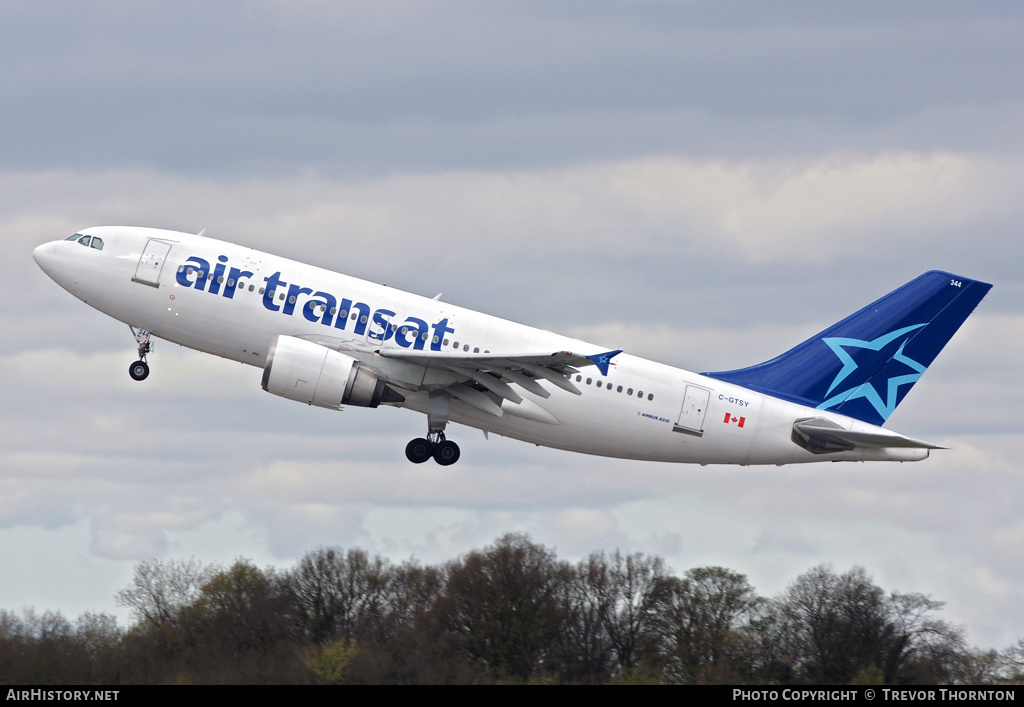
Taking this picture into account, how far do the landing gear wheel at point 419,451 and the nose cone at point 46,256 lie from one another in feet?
45.4

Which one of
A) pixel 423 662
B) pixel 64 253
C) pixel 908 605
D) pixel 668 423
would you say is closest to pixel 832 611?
pixel 908 605

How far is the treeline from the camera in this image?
59.6 meters

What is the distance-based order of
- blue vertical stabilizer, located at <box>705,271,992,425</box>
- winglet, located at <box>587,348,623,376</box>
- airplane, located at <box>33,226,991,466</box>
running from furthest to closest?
blue vertical stabilizer, located at <box>705,271,992,425</box> → airplane, located at <box>33,226,991,466</box> → winglet, located at <box>587,348,623,376</box>

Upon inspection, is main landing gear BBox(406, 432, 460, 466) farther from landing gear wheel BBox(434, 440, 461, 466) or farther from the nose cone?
the nose cone

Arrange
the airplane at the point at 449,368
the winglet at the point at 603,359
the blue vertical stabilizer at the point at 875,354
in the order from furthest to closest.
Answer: the blue vertical stabilizer at the point at 875,354
the airplane at the point at 449,368
the winglet at the point at 603,359

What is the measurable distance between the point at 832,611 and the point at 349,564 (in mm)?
19386

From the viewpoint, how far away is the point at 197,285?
55812 millimetres

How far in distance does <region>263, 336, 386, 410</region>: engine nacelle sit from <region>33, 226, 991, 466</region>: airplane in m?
0.05

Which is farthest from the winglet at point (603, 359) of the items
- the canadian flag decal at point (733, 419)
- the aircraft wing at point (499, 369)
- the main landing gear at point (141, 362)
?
the main landing gear at point (141, 362)

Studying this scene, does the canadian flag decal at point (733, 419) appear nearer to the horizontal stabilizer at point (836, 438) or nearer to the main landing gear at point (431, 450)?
the horizontal stabilizer at point (836, 438)

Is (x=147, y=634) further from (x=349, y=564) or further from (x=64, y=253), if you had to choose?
(x=64, y=253)

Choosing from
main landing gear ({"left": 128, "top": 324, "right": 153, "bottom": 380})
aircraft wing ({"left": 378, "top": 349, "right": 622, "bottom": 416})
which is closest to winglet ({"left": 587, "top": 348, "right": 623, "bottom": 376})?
aircraft wing ({"left": 378, "top": 349, "right": 622, "bottom": 416})

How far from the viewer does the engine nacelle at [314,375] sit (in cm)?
5438
